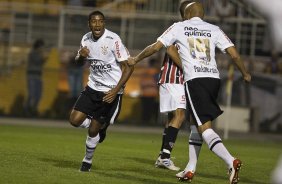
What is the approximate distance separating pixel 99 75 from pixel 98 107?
1.52ft

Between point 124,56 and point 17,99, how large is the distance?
17.6m

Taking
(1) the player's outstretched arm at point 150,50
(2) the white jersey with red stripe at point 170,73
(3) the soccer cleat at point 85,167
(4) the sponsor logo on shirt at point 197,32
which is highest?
(4) the sponsor logo on shirt at point 197,32

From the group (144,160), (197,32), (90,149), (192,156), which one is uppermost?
(197,32)

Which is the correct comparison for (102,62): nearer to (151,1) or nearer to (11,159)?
(11,159)

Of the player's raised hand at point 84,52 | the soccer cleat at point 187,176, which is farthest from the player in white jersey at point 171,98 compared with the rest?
the soccer cleat at point 187,176

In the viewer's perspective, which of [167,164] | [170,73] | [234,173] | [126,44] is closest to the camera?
[234,173]

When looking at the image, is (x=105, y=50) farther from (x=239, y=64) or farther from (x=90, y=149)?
(x=239, y=64)

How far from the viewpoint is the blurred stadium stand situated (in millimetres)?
28641

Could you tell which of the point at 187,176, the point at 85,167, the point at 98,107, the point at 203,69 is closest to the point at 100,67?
the point at 98,107

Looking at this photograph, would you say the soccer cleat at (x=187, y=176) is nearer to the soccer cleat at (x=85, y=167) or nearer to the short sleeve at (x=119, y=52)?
the soccer cleat at (x=85, y=167)

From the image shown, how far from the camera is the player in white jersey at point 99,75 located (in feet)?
39.5

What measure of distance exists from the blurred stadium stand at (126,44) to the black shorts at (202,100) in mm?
17499

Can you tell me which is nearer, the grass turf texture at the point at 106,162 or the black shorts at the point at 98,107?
the grass turf texture at the point at 106,162

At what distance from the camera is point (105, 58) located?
12.2 metres
